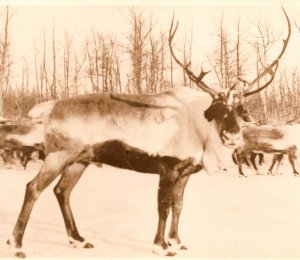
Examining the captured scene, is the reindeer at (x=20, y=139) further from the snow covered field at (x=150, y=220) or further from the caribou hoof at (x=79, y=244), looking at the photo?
the caribou hoof at (x=79, y=244)

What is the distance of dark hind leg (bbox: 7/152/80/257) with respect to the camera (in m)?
3.70

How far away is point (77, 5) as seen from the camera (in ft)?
16.8

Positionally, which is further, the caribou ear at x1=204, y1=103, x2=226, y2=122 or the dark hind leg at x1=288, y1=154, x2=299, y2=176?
the dark hind leg at x1=288, y1=154, x2=299, y2=176

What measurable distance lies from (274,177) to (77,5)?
14.8 ft

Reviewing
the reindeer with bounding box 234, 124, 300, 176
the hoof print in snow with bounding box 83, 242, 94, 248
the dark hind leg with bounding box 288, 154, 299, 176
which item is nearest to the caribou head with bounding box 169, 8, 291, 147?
the hoof print in snow with bounding box 83, 242, 94, 248

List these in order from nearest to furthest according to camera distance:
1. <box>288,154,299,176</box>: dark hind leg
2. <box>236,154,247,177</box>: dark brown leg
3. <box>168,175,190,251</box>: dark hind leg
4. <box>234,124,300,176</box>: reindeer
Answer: <box>168,175,190,251</box>: dark hind leg → <box>288,154,299,176</box>: dark hind leg → <box>236,154,247,177</box>: dark brown leg → <box>234,124,300,176</box>: reindeer

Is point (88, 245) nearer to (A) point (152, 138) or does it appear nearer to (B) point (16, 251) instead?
(B) point (16, 251)

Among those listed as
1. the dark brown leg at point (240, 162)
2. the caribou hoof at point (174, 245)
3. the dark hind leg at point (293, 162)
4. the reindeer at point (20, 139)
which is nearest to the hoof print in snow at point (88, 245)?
the caribou hoof at point (174, 245)

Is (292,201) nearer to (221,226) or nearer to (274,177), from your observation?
(221,226)

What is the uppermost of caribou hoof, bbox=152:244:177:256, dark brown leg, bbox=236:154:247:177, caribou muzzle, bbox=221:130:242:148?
caribou muzzle, bbox=221:130:242:148

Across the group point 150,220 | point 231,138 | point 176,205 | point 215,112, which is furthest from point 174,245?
point 215,112

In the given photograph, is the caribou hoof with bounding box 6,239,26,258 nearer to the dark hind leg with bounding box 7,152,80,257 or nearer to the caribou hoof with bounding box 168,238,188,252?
the dark hind leg with bounding box 7,152,80,257

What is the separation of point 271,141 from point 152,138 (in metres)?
A: 5.72

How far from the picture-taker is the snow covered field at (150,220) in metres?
3.96
